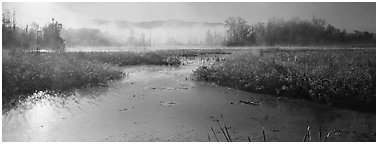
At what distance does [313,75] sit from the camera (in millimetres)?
9469

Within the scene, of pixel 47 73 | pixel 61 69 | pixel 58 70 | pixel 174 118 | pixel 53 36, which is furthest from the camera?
pixel 61 69

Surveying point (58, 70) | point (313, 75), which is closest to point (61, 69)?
point (58, 70)

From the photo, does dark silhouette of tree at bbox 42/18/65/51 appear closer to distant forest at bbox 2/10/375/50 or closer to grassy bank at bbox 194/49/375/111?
distant forest at bbox 2/10/375/50

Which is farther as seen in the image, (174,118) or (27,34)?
(27,34)

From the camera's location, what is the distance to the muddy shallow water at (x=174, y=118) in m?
6.09

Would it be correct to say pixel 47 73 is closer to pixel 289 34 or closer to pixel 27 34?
pixel 27 34

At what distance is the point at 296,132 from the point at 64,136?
4527mm

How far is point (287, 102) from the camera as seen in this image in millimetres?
8875

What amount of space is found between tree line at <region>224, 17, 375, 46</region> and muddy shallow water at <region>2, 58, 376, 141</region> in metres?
1.71

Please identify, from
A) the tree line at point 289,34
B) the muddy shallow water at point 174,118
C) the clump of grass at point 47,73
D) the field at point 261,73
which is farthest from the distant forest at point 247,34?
the muddy shallow water at point 174,118

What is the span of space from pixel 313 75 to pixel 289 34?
1925 mm

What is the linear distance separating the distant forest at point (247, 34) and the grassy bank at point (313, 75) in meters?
0.49

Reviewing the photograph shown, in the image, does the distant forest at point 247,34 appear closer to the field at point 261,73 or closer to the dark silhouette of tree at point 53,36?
the dark silhouette of tree at point 53,36

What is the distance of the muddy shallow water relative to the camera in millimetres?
6094
